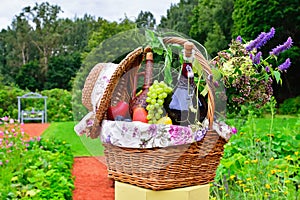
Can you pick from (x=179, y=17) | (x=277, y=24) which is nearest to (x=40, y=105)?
(x=277, y=24)

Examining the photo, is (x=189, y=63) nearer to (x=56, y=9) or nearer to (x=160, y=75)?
(x=160, y=75)

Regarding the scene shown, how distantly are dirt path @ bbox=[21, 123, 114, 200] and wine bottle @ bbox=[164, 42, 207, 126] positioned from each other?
3.01m

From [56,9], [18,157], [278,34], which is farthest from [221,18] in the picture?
[18,157]

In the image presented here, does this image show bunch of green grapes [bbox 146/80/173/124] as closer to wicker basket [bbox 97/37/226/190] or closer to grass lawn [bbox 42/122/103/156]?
wicker basket [bbox 97/37/226/190]

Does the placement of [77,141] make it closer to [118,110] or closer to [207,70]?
[118,110]

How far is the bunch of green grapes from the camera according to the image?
1.32 meters

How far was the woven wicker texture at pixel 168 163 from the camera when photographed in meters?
1.29

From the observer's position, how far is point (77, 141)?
7.64 m

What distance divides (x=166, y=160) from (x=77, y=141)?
6.51 meters

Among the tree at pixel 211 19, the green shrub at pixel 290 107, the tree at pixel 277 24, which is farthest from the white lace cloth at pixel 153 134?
the tree at pixel 211 19

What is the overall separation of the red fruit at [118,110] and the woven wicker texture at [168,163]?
10cm

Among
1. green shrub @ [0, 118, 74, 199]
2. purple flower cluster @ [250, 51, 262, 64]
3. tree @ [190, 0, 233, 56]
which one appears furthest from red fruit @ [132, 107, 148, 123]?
tree @ [190, 0, 233, 56]

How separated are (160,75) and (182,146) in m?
0.28

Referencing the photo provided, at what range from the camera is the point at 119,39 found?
146 cm
